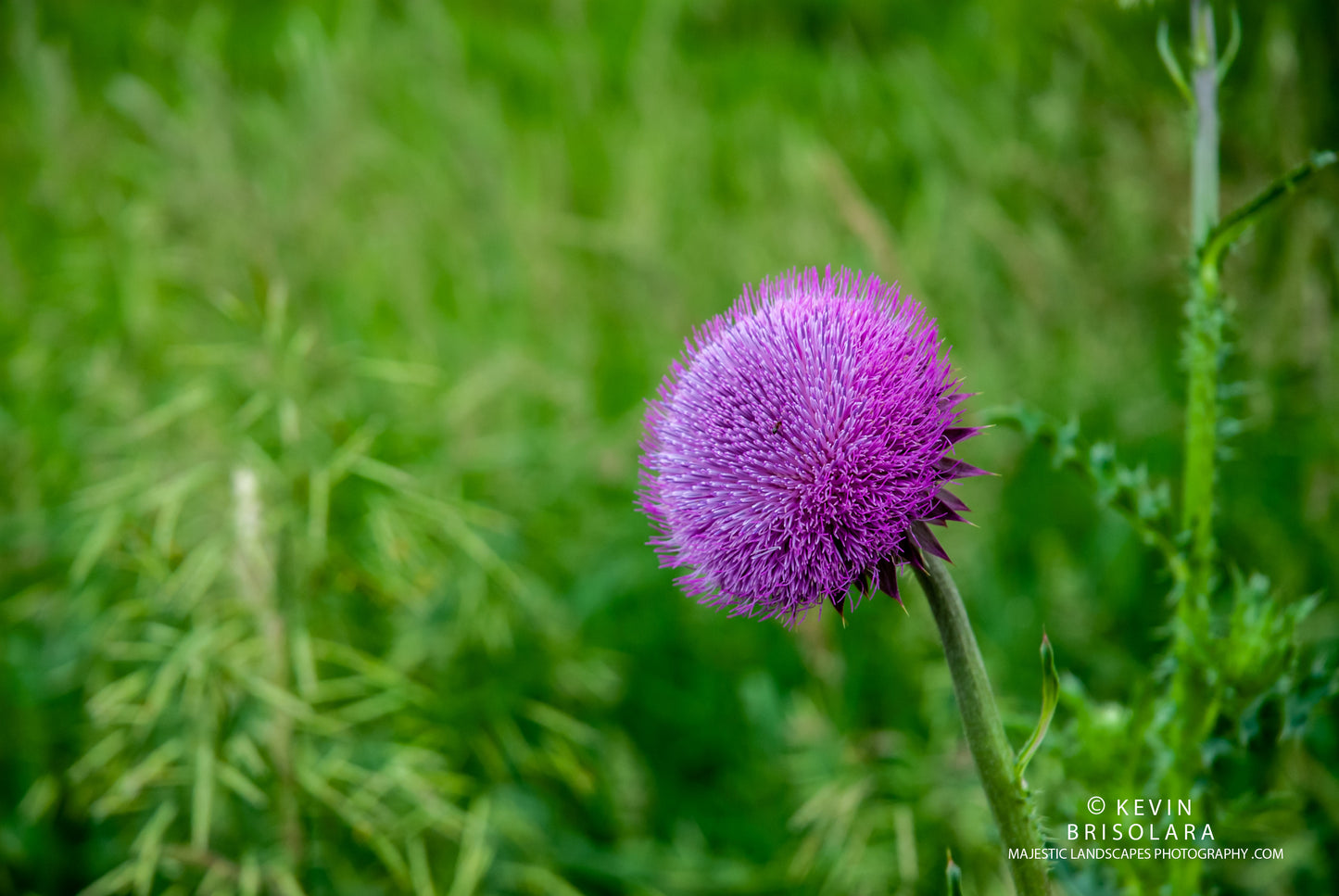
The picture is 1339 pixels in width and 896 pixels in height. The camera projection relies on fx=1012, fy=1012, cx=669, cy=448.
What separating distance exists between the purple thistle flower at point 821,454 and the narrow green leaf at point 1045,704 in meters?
0.16

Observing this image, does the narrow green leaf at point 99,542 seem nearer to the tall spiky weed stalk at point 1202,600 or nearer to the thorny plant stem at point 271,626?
the thorny plant stem at point 271,626

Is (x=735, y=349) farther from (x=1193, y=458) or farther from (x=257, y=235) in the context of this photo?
(x=257, y=235)

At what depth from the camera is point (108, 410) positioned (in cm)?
277

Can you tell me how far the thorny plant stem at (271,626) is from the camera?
1.90 meters

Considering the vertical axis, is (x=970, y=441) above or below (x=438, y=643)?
above

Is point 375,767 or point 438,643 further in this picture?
point 438,643

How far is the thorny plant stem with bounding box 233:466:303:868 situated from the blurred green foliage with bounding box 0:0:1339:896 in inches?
0.4

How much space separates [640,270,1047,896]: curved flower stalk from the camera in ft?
3.40

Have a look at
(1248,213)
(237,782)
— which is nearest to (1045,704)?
(1248,213)

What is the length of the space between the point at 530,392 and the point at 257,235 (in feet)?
3.63

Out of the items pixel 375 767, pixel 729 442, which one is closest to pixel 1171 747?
pixel 729 442

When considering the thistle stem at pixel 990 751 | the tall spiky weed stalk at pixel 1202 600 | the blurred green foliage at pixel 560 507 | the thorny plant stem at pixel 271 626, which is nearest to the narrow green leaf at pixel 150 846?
the blurred green foliage at pixel 560 507

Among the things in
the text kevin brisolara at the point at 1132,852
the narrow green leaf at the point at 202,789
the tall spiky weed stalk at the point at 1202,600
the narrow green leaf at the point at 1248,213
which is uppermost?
the narrow green leaf at the point at 1248,213

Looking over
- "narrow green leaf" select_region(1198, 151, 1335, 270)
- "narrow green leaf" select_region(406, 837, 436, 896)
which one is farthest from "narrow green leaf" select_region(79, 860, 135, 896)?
"narrow green leaf" select_region(1198, 151, 1335, 270)
